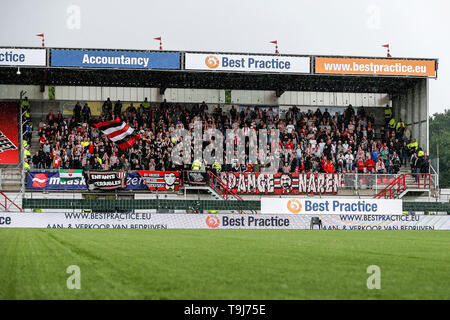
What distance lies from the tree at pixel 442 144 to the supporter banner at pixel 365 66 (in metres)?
35.9

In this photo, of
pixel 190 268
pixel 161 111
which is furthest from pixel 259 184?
pixel 190 268

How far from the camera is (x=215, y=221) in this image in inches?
1229

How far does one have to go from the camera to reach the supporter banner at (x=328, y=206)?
101 ft

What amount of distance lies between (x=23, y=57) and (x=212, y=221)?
17376 mm

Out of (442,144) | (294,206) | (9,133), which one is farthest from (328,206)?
(442,144)

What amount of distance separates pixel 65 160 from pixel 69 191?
7.30 feet

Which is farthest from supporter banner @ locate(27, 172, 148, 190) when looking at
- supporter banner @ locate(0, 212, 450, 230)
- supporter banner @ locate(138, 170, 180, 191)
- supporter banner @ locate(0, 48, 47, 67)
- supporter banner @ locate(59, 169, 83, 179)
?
supporter banner @ locate(0, 212, 450, 230)

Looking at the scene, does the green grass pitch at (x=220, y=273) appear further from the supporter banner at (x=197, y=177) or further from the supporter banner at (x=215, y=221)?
the supporter banner at (x=197, y=177)

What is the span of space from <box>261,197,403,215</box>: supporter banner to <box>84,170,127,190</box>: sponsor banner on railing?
35.8 feet

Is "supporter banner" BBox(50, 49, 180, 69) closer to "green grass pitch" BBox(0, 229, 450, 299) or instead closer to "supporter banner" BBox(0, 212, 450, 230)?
"supporter banner" BBox(0, 212, 450, 230)

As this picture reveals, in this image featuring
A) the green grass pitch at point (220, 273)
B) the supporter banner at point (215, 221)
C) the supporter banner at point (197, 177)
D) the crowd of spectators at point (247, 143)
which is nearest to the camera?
the green grass pitch at point (220, 273)

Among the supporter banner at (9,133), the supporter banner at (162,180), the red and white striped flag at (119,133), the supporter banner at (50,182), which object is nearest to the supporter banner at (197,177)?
the supporter banner at (162,180)

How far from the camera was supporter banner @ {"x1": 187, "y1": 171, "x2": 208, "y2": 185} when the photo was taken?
126ft
